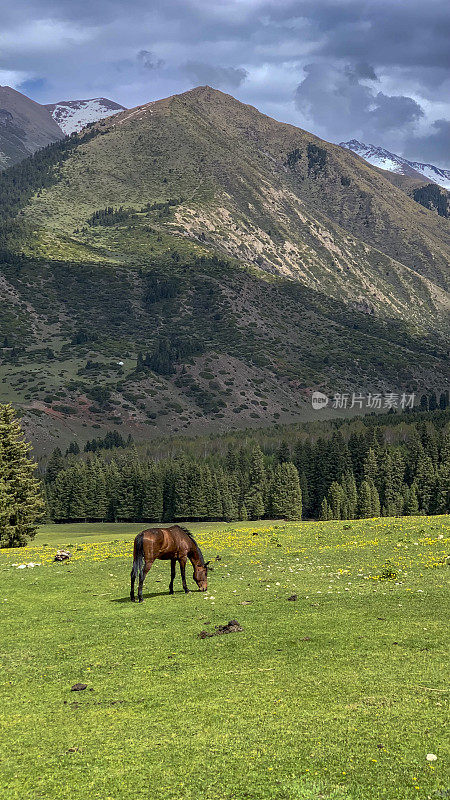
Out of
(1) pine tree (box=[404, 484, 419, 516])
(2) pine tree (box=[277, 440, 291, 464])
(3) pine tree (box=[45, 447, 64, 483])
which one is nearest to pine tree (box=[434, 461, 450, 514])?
(1) pine tree (box=[404, 484, 419, 516])

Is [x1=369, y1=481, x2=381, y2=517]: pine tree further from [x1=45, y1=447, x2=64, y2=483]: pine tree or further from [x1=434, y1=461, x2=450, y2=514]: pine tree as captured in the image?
[x1=45, y1=447, x2=64, y2=483]: pine tree

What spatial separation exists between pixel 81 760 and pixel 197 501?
128 meters

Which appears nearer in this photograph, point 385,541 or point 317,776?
point 317,776

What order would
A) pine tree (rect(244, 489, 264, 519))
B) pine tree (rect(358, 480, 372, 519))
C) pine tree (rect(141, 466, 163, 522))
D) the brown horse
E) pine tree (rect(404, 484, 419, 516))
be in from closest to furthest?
the brown horse, pine tree (rect(404, 484, 419, 516)), pine tree (rect(358, 480, 372, 519)), pine tree (rect(244, 489, 264, 519)), pine tree (rect(141, 466, 163, 522))

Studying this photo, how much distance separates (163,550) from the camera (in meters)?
25.0

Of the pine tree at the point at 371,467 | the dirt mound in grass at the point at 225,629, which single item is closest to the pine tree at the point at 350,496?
the pine tree at the point at 371,467

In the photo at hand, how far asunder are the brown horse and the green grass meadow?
0.79m

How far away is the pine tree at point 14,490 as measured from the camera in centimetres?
5324

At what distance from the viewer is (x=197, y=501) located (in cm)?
13825

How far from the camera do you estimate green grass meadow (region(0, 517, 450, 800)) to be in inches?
420

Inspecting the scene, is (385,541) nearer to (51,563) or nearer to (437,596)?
(437,596)

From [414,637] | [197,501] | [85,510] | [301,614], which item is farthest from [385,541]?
[85,510]

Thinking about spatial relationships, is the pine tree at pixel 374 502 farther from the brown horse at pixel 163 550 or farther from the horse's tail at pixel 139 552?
the horse's tail at pixel 139 552

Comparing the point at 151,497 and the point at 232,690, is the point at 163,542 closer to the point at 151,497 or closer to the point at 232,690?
the point at 232,690
